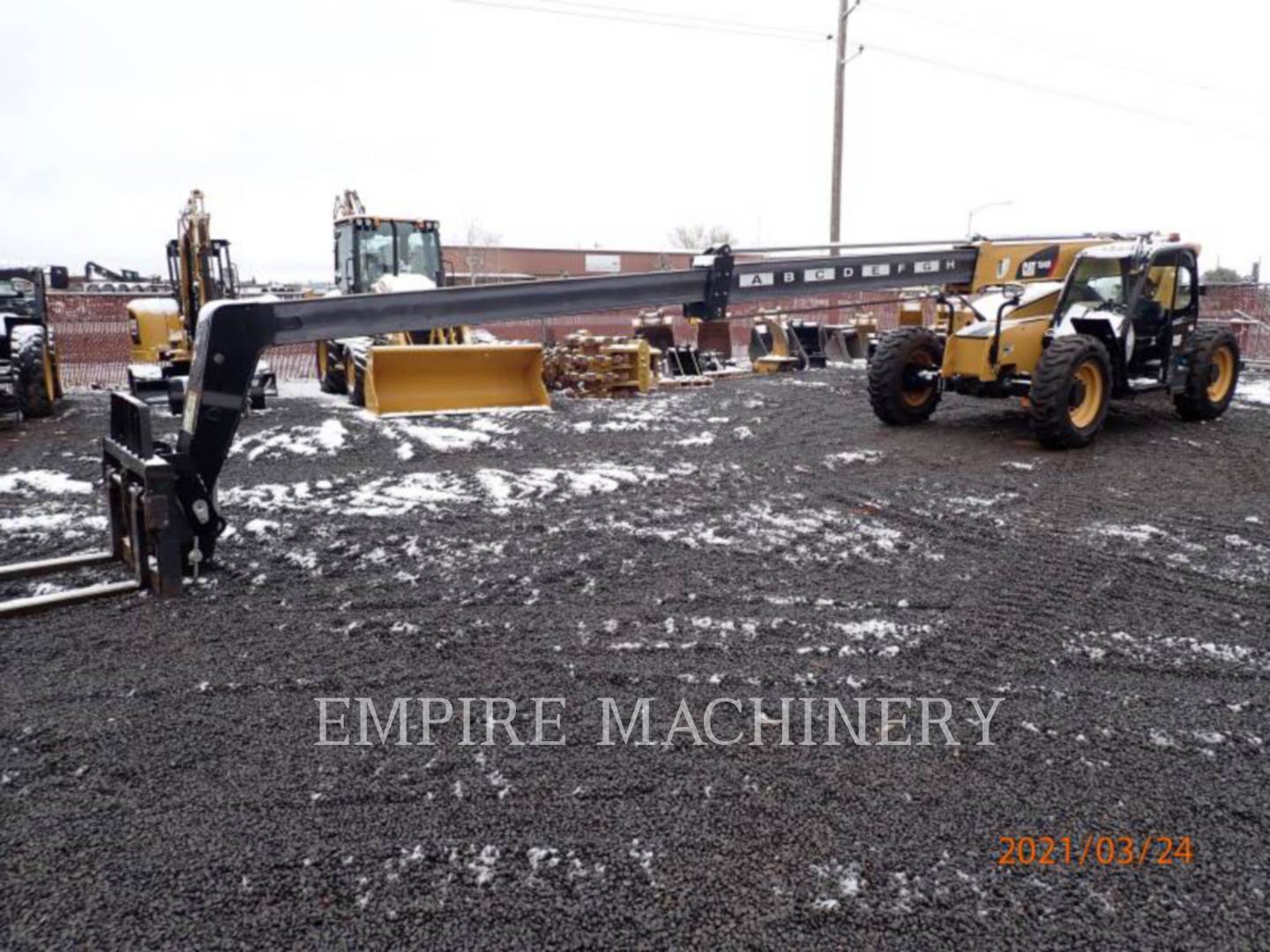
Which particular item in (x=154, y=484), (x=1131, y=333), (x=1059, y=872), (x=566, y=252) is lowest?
(x=1059, y=872)

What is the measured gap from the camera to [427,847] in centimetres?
277

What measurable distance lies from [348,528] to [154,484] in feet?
5.73

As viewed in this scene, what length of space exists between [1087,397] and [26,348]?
12818 millimetres

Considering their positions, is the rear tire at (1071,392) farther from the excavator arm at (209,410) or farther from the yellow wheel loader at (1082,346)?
the excavator arm at (209,410)

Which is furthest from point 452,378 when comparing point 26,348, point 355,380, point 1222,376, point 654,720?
point 1222,376

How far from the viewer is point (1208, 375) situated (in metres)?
10.3

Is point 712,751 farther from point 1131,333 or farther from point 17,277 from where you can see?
point 17,277

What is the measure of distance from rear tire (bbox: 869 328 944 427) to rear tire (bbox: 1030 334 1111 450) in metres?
1.61

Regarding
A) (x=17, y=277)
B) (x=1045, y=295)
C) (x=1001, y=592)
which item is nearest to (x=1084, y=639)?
(x=1001, y=592)

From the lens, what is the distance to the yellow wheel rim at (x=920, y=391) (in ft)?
33.9

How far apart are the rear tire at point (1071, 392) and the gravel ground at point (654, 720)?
4.39 ft

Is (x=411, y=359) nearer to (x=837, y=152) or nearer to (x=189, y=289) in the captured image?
(x=189, y=289)

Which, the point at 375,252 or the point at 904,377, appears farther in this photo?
the point at 375,252
